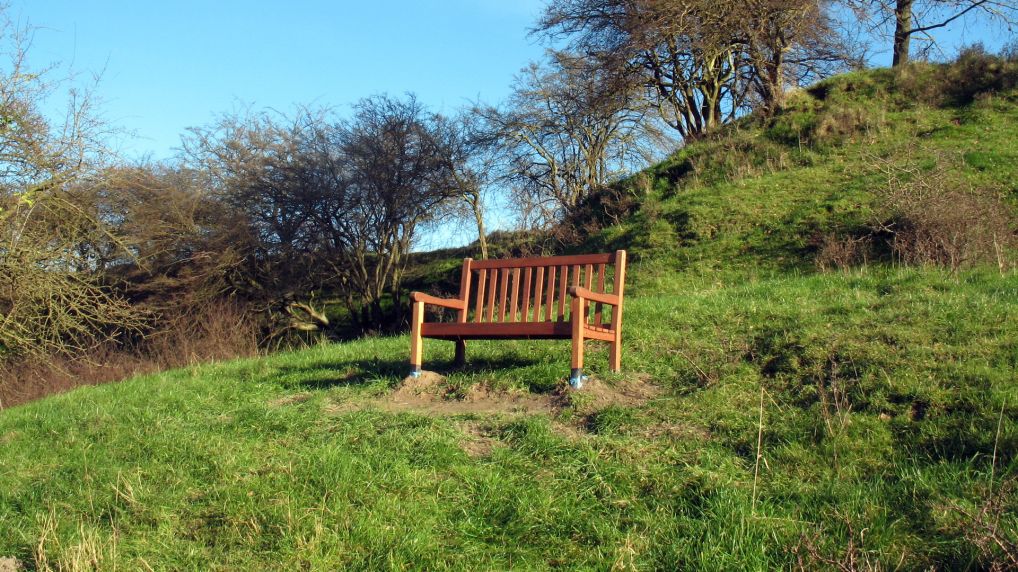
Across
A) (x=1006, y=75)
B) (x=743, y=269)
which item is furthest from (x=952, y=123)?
(x=743, y=269)

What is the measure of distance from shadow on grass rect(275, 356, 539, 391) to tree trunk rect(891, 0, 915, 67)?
18.3m

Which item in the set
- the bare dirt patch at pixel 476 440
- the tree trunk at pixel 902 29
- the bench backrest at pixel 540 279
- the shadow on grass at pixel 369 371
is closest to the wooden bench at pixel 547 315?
the bench backrest at pixel 540 279

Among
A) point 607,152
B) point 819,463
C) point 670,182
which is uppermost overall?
point 607,152

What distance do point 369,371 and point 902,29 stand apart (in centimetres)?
1978

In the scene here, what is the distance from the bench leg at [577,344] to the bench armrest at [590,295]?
47mm

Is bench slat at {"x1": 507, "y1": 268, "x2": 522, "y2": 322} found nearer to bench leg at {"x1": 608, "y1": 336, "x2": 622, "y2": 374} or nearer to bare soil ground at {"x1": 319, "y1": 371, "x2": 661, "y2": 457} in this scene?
bare soil ground at {"x1": 319, "y1": 371, "x2": 661, "y2": 457}

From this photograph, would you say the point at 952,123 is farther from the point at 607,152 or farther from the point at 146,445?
the point at 146,445

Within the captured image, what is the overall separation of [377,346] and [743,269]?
593 centimetres

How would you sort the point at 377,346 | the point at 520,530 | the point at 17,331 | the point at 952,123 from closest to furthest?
the point at 520,530, the point at 377,346, the point at 17,331, the point at 952,123

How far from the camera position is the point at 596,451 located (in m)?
5.41

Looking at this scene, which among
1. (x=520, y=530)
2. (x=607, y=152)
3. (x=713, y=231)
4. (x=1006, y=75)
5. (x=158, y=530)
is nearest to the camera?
(x=520, y=530)

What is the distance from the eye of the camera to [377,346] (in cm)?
1044

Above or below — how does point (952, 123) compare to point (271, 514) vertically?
above

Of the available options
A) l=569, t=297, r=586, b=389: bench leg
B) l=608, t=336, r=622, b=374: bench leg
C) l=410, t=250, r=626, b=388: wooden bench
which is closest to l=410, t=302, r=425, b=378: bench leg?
l=410, t=250, r=626, b=388: wooden bench
